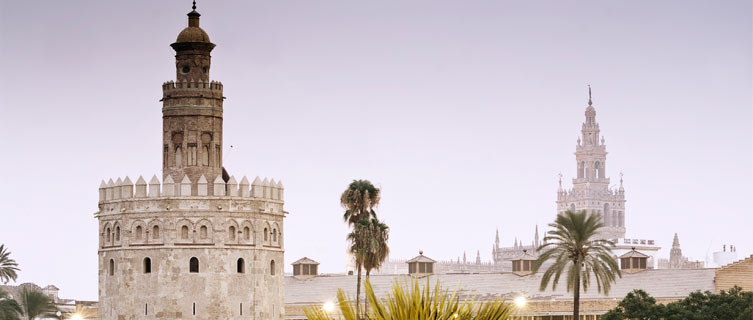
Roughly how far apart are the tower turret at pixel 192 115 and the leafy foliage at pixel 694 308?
26.1 meters

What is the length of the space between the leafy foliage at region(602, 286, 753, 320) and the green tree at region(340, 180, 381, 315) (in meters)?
15.6

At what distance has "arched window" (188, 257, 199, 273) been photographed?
7419 centimetres

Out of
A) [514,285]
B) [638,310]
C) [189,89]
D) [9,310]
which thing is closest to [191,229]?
[189,89]

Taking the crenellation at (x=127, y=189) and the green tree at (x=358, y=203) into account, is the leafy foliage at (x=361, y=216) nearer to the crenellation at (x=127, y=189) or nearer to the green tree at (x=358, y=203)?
the green tree at (x=358, y=203)

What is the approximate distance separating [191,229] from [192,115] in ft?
22.1

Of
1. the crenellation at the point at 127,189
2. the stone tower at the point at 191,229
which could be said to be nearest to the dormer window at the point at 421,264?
the stone tower at the point at 191,229

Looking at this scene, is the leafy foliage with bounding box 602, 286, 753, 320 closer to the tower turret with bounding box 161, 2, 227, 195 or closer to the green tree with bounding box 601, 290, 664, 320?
the green tree with bounding box 601, 290, 664, 320

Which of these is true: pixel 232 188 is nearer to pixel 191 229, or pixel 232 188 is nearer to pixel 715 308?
pixel 191 229

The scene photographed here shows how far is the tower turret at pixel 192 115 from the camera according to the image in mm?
76188

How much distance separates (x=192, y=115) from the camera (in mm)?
76688

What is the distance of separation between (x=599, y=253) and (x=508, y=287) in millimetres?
44206

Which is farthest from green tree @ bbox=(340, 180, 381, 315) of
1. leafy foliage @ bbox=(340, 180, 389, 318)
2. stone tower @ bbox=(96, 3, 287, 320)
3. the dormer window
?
the dormer window

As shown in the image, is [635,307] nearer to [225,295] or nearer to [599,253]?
[599,253]

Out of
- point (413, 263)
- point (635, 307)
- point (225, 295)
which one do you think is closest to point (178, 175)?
point (225, 295)
